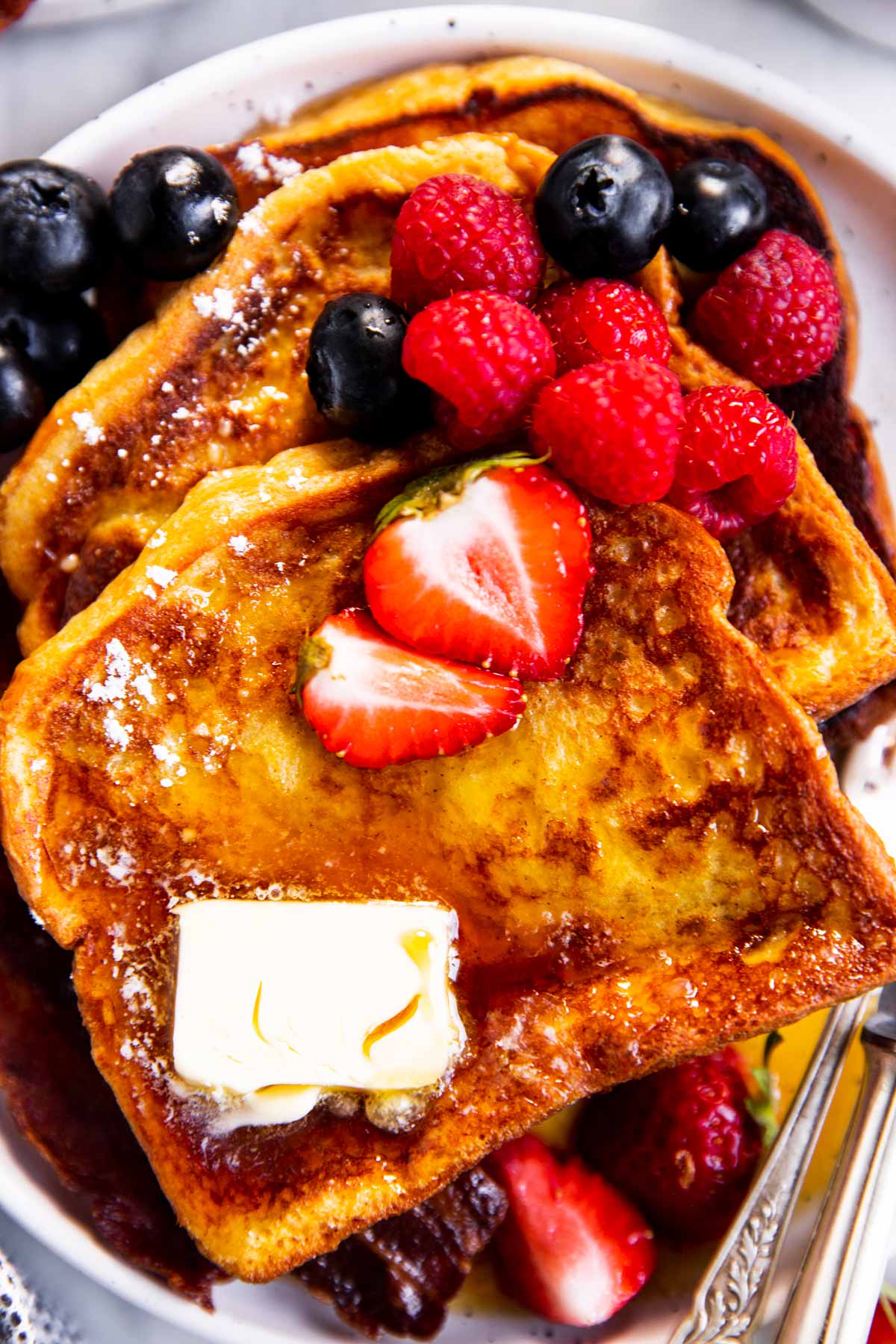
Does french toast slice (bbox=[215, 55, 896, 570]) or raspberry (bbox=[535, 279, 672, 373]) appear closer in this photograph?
raspberry (bbox=[535, 279, 672, 373])

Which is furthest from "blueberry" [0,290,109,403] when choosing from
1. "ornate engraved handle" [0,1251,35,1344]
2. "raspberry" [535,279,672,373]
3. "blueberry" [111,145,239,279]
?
"ornate engraved handle" [0,1251,35,1344]

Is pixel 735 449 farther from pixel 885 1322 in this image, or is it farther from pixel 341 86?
pixel 885 1322

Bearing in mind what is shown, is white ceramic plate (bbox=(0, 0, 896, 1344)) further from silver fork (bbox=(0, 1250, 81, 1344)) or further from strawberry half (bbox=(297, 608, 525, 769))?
strawberry half (bbox=(297, 608, 525, 769))

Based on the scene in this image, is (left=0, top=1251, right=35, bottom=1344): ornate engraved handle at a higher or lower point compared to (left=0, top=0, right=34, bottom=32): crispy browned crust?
lower

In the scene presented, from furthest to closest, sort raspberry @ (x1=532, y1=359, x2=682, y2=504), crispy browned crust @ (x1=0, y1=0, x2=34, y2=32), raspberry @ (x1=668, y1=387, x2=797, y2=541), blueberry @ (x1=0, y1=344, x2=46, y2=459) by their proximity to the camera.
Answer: crispy browned crust @ (x1=0, y1=0, x2=34, y2=32)
blueberry @ (x1=0, y1=344, x2=46, y2=459)
raspberry @ (x1=668, y1=387, x2=797, y2=541)
raspberry @ (x1=532, y1=359, x2=682, y2=504)

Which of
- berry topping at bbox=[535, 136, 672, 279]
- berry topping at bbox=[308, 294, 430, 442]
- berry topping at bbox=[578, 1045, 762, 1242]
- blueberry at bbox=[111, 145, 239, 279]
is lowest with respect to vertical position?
berry topping at bbox=[578, 1045, 762, 1242]

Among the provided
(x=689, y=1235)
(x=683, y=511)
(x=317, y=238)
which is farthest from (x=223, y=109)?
(x=689, y=1235)

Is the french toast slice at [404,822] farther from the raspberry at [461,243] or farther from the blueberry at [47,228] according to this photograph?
the blueberry at [47,228]
